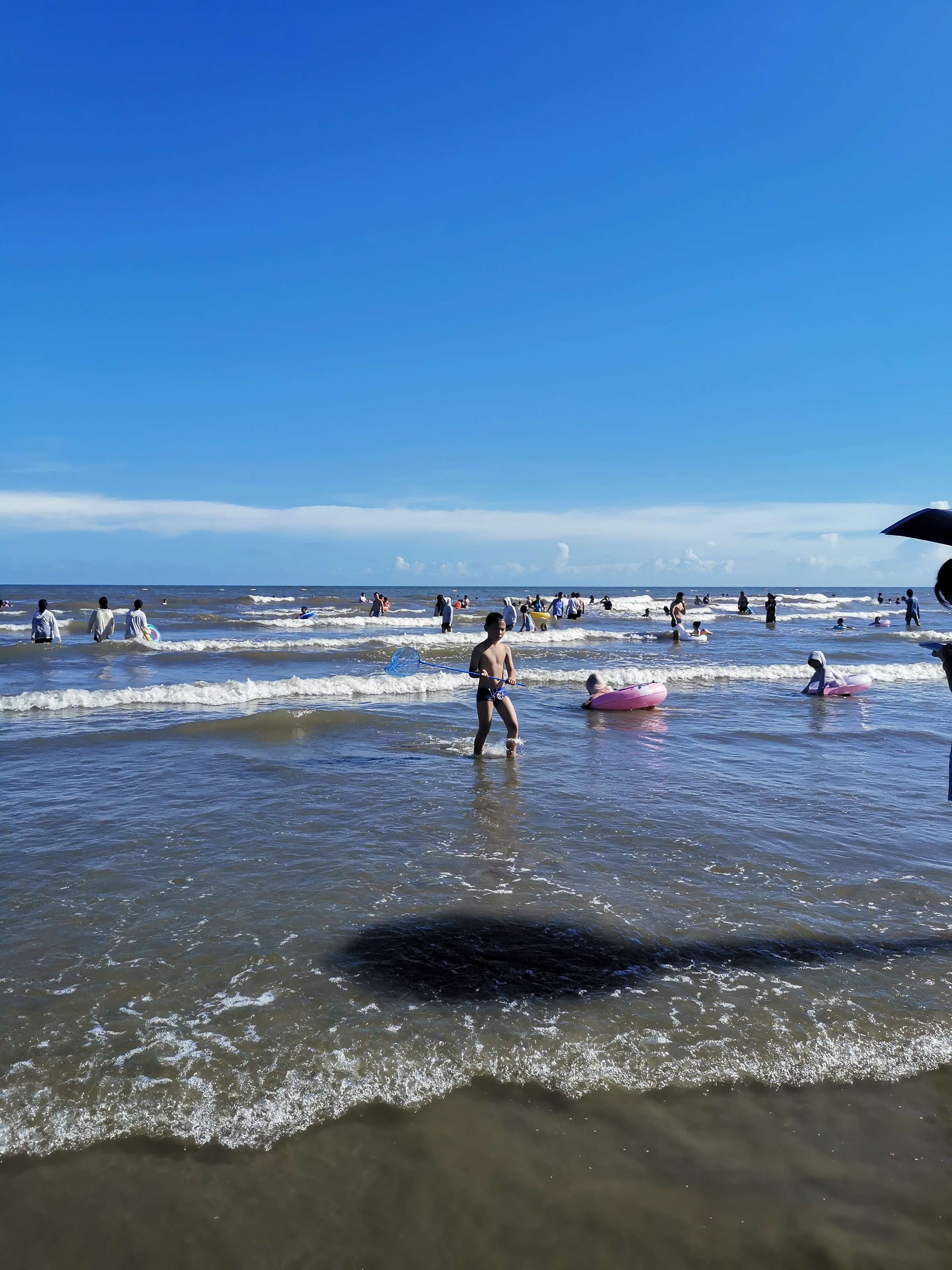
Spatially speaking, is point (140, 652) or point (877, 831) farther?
point (140, 652)

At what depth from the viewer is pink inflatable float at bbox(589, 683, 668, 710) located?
14.2 m

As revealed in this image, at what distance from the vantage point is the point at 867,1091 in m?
3.38

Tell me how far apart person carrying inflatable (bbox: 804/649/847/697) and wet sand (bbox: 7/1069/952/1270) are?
14.0 m

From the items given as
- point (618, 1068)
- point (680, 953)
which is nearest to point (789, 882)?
point (680, 953)

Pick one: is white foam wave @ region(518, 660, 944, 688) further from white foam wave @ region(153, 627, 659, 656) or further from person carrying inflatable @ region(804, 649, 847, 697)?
white foam wave @ region(153, 627, 659, 656)

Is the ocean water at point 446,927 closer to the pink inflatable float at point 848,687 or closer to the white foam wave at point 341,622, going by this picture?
the pink inflatable float at point 848,687

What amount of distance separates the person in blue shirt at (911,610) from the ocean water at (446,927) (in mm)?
32657

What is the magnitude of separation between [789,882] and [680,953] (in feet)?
→ 5.34

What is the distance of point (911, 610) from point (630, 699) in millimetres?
34300

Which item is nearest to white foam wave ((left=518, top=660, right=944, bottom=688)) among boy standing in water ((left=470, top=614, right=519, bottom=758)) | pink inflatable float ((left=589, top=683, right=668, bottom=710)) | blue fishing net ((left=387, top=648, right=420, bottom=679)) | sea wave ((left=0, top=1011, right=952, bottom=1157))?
pink inflatable float ((left=589, top=683, right=668, bottom=710))

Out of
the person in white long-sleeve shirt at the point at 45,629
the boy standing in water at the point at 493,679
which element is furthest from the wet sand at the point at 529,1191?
the person in white long-sleeve shirt at the point at 45,629

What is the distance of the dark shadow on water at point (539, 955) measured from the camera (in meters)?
4.23

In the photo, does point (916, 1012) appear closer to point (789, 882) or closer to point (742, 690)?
point (789, 882)

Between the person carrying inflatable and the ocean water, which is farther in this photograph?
the person carrying inflatable
